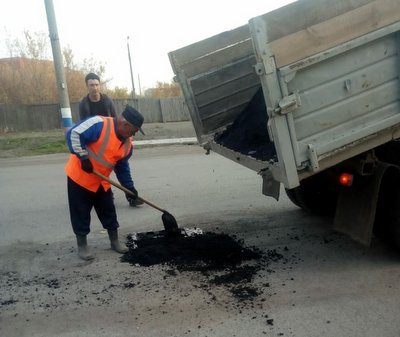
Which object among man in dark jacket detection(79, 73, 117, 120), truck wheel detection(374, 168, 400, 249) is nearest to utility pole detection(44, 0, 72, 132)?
man in dark jacket detection(79, 73, 117, 120)

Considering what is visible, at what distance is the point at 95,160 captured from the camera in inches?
170

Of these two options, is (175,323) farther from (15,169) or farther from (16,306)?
(15,169)

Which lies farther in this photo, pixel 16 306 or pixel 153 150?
pixel 153 150

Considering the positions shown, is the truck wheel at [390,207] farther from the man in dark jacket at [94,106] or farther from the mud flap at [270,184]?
the man in dark jacket at [94,106]

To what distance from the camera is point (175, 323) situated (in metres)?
3.20

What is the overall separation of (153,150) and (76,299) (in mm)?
10027

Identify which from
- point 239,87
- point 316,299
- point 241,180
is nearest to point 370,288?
point 316,299

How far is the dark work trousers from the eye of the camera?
4.40 metres

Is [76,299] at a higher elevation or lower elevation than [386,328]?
higher

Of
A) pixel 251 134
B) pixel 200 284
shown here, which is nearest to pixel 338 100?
pixel 251 134

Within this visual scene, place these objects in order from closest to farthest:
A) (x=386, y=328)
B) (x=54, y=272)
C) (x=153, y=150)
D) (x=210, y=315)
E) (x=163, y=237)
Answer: (x=386, y=328)
(x=210, y=315)
(x=54, y=272)
(x=163, y=237)
(x=153, y=150)

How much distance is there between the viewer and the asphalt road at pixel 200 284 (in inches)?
125

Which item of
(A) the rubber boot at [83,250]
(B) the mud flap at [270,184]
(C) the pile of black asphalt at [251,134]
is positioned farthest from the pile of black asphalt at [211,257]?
(C) the pile of black asphalt at [251,134]

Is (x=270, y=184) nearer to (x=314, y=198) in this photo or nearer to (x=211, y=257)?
(x=211, y=257)
